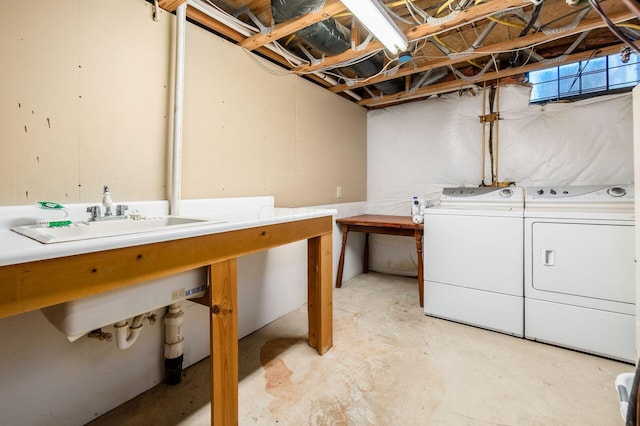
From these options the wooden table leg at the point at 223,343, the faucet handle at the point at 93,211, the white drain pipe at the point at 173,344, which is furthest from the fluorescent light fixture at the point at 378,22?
the white drain pipe at the point at 173,344

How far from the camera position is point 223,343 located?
107 centimetres

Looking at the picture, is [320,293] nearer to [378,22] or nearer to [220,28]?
[378,22]

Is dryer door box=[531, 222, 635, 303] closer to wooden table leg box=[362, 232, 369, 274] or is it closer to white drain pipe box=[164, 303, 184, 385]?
wooden table leg box=[362, 232, 369, 274]

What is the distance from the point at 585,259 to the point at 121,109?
8.91 ft

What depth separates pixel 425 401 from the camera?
1334 mm

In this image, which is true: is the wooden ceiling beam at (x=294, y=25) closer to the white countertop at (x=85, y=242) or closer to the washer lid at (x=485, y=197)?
the white countertop at (x=85, y=242)

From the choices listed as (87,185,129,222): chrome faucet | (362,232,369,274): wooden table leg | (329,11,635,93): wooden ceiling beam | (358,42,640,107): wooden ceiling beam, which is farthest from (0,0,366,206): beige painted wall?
(362,232,369,274): wooden table leg

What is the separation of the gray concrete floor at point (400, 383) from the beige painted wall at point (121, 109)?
3.36 ft

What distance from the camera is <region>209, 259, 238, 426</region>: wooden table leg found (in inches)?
41.1

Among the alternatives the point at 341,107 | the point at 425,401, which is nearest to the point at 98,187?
the point at 425,401

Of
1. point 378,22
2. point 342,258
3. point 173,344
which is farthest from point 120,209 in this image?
point 342,258

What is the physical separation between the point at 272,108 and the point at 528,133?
2.31 metres

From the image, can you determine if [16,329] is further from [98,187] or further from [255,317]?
[255,317]

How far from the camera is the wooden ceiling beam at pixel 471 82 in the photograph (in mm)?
2039
